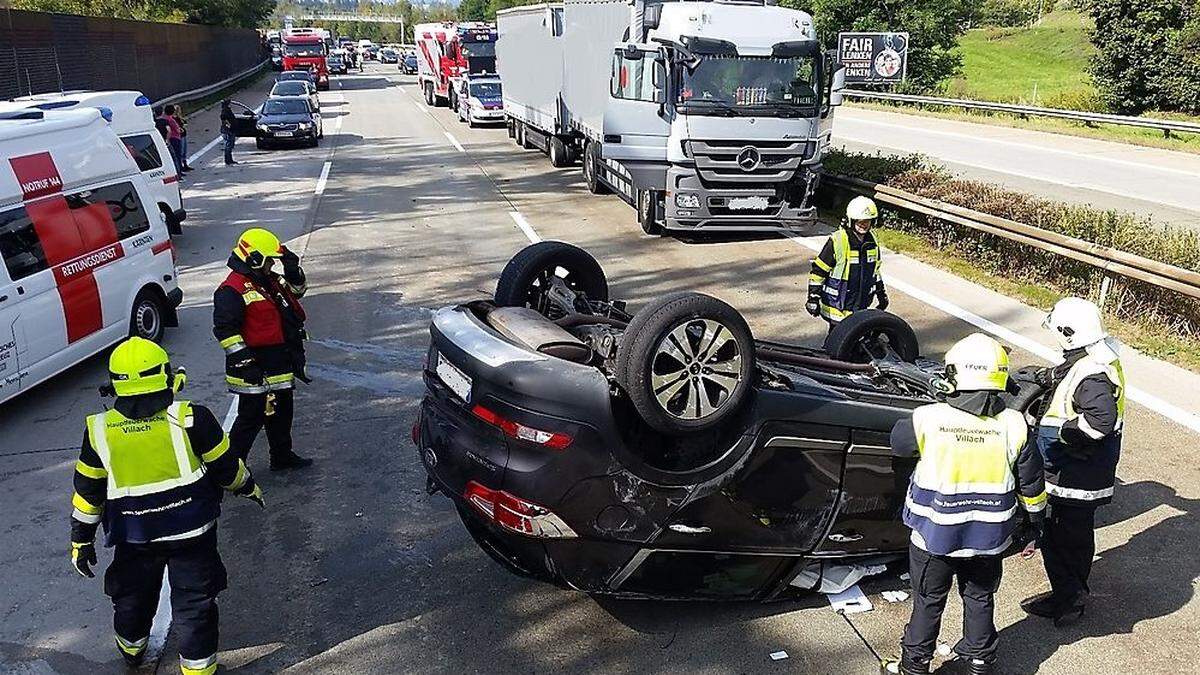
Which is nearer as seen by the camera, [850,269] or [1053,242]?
[850,269]

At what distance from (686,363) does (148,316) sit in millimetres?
6673

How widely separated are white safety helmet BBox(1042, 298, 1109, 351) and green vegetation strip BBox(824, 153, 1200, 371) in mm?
4638

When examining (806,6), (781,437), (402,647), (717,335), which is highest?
(806,6)

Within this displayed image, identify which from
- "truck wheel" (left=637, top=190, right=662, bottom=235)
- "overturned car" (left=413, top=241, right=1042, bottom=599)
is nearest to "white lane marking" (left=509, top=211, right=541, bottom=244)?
"truck wheel" (left=637, top=190, right=662, bottom=235)

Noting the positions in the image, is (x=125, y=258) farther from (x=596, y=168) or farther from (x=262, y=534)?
(x=596, y=168)

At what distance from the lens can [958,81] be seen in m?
50.0

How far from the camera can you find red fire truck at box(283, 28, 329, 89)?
49588 mm

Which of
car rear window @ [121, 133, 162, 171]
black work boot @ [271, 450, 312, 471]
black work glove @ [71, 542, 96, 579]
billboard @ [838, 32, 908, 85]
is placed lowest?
black work boot @ [271, 450, 312, 471]

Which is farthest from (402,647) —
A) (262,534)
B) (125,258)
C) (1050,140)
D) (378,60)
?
(378,60)

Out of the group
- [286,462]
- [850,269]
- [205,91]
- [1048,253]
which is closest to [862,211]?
[850,269]

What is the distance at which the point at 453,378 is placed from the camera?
434cm

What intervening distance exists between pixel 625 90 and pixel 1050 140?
18081mm

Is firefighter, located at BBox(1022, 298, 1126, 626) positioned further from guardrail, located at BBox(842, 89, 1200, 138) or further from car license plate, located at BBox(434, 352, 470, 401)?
guardrail, located at BBox(842, 89, 1200, 138)

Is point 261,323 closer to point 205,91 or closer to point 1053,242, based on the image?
point 1053,242
